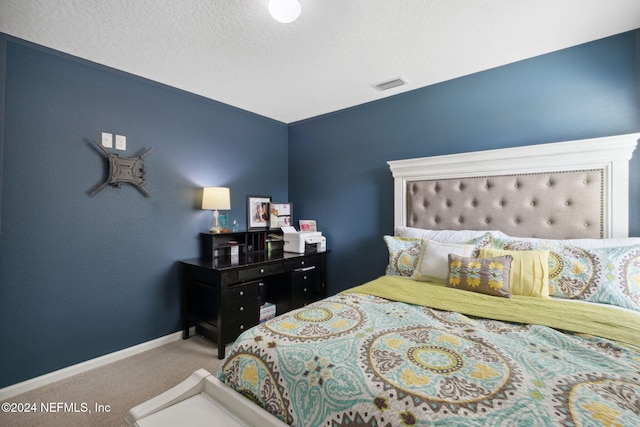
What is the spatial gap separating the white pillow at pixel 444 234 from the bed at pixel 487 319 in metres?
0.01

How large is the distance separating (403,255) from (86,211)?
2563mm

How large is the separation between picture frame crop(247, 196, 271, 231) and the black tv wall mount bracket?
112cm

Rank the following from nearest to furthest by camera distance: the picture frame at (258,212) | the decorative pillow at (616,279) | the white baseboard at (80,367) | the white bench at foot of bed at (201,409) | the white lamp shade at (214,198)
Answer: the white bench at foot of bed at (201,409), the decorative pillow at (616,279), the white baseboard at (80,367), the white lamp shade at (214,198), the picture frame at (258,212)

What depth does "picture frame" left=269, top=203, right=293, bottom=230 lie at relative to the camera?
3.56 m

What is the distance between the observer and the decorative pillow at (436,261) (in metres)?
1.95

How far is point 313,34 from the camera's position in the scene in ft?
6.40

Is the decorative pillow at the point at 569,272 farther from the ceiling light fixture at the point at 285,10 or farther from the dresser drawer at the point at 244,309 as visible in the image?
the dresser drawer at the point at 244,309

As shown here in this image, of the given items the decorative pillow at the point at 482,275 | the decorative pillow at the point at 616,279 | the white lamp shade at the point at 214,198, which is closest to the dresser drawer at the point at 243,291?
the white lamp shade at the point at 214,198

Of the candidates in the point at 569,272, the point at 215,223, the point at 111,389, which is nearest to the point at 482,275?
the point at 569,272

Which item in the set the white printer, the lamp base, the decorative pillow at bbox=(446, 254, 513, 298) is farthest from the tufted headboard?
the lamp base

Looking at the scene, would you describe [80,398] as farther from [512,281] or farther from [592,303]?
[592,303]

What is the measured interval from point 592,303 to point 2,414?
3.55 meters

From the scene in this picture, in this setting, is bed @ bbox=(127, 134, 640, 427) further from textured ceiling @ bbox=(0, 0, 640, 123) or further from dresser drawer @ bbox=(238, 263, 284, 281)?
dresser drawer @ bbox=(238, 263, 284, 281)

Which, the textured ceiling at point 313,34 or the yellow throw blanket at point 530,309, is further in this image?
the textured ceiling at point 313,34
